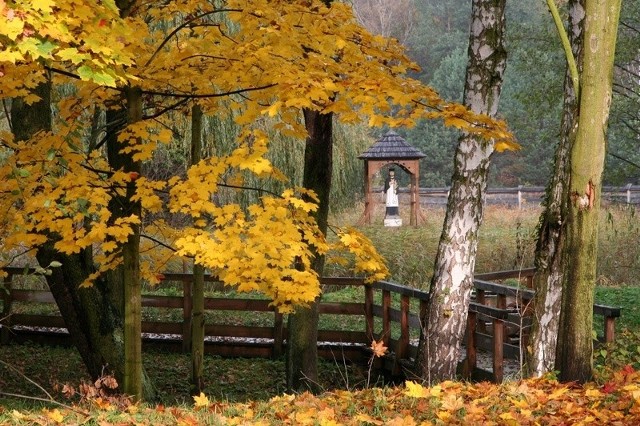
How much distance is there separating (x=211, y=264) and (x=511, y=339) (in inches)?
255

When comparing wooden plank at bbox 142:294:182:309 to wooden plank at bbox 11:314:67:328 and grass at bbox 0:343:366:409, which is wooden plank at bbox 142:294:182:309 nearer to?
grass at bbox 0:343:366:409

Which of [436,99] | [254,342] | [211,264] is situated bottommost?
[254,342]

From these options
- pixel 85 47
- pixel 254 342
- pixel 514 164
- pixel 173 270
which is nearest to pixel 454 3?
pixel 514 164

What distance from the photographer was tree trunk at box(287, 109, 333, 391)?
933 cm

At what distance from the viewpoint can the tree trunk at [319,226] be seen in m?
9.33

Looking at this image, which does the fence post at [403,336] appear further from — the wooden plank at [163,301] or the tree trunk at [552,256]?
the wooden plank at [163,301]

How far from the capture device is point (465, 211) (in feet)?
27.1

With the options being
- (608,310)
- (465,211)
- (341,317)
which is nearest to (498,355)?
(608,310)

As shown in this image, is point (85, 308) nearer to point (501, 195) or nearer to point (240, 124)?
point (240, 124)

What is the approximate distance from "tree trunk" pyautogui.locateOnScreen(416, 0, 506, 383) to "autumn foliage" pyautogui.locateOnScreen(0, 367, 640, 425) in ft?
8.53

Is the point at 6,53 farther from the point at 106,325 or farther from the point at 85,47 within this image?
the point at 106,325

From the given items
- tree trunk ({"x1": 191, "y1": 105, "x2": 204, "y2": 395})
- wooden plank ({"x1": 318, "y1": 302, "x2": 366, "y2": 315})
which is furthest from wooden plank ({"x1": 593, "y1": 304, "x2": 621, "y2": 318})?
tree trunk ({"x1": 191, "y1": 105, "x2": 204, "y2": 395})

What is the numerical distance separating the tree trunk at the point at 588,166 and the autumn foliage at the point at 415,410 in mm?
545

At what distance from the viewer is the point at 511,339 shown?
11.7 m
